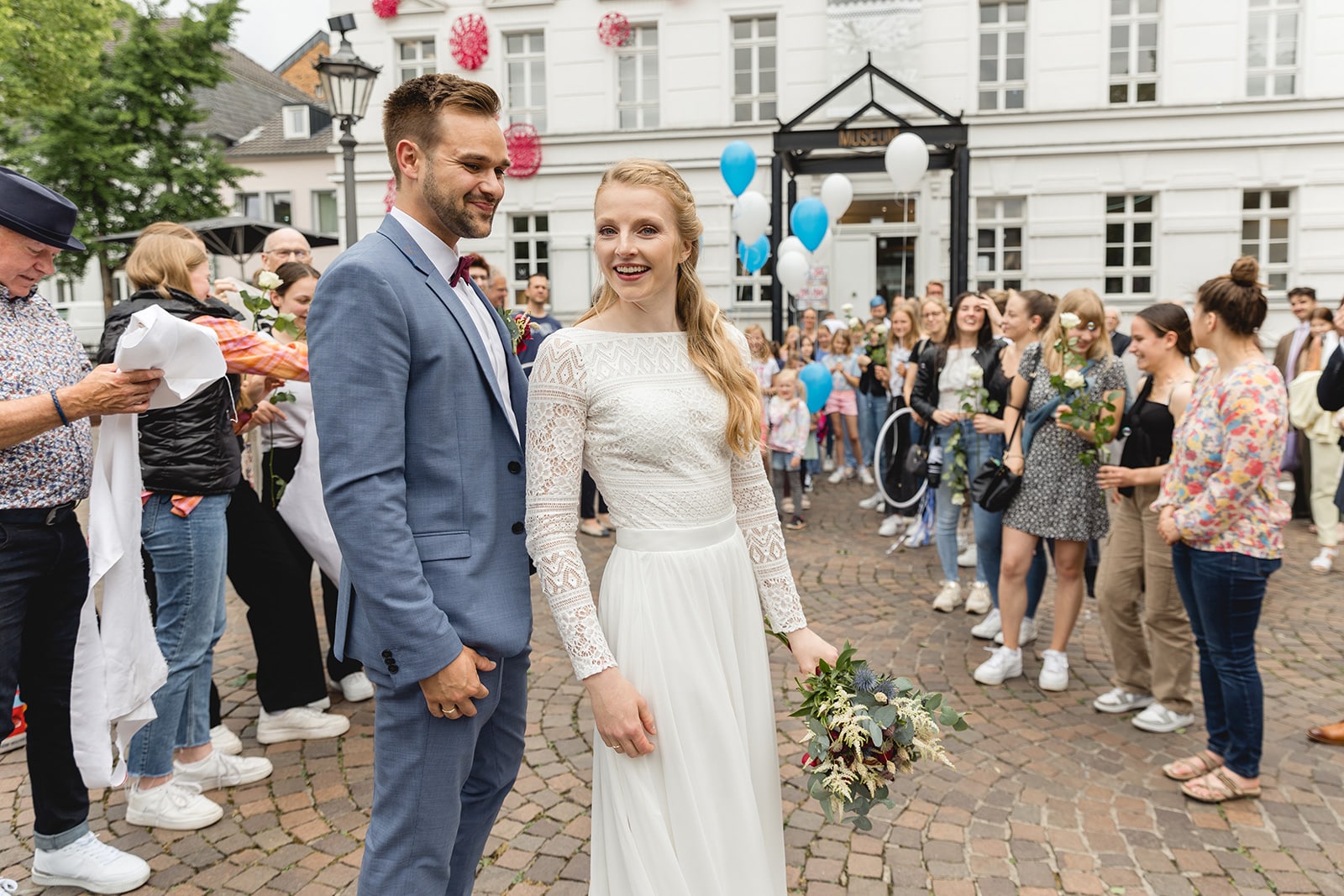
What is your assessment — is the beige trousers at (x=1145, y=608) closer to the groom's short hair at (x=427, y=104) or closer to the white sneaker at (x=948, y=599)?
the white sneaker at (x=948, y=599)

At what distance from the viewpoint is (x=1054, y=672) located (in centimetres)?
500

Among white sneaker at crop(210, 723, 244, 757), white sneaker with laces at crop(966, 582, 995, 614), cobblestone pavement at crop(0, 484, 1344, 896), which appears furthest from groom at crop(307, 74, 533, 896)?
white sneaker with laces at crop(966, 582, 995, 614)

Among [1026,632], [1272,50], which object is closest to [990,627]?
[1026,632]

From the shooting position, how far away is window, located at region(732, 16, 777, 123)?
63.5 ft

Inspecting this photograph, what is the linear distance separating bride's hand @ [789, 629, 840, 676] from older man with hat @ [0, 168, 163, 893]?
6.70 feet

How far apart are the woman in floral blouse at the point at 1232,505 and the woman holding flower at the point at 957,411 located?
2033mm

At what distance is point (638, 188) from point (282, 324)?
7.39 ft

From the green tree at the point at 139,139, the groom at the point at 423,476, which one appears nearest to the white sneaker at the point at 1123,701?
the groom at the point at 423,476

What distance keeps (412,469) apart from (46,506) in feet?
5.31

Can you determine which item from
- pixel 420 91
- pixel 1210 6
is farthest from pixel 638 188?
pixel 1210 6

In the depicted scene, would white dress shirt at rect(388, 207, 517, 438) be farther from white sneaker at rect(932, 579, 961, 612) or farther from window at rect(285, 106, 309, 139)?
window at rect(285, 106, 309, 139)

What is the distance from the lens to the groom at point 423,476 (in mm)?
1929

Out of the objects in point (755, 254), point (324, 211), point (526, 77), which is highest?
point (526, 77)

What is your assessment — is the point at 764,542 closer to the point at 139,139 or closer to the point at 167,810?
the point at 167,810
